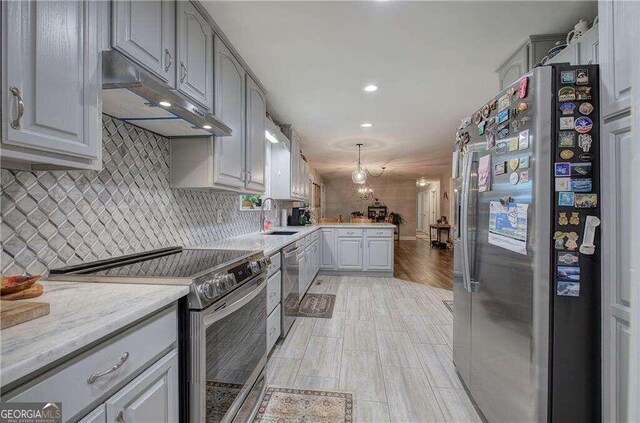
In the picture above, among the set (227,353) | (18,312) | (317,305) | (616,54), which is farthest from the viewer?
(317,305)

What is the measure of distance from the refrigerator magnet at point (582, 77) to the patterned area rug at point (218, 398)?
1.97m

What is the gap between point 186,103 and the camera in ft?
4.35

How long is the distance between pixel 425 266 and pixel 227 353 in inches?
210

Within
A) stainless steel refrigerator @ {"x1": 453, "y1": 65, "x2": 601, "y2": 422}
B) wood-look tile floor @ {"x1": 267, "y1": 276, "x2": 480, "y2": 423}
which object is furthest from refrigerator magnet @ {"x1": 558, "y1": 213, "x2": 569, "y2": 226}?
wood-look tile floor @ {"x1": 267, "y1": 276, "x2": 480, "y2": 423}

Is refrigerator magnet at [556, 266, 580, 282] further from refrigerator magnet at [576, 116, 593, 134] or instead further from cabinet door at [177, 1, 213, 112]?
cabinet door at [177, 1, 213, 112]

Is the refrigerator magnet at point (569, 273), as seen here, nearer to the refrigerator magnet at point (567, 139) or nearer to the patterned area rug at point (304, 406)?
the refrigerator magnet at point (567, 139)

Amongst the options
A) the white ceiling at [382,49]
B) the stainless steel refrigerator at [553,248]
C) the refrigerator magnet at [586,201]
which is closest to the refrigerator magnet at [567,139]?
the stainless steel refrigerator at [553,248]

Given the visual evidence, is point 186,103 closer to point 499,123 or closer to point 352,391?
point 499,123

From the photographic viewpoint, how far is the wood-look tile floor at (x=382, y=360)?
5.64ft

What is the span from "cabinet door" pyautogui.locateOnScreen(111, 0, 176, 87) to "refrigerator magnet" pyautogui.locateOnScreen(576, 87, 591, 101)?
1.86 metres

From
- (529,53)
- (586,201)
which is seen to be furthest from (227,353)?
(529,53)

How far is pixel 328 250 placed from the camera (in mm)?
5094

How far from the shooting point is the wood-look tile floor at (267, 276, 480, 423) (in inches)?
67.7

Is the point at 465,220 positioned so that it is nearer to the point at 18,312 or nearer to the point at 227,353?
the point at 227,353
